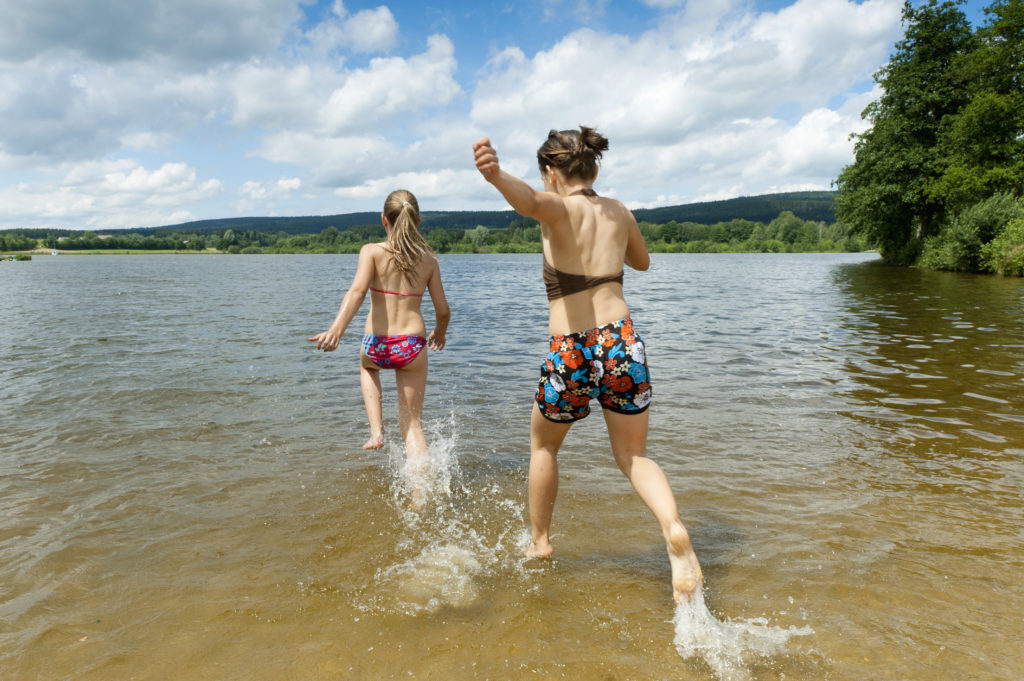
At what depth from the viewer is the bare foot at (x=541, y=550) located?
3.83 metres

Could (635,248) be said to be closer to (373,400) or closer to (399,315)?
(399,315)

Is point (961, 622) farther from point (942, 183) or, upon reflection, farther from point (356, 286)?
point (942, 183)

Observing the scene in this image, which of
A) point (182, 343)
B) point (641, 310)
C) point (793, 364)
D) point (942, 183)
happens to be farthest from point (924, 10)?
point (182, 343)

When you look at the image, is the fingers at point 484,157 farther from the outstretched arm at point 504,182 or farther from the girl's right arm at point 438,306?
the girl's right arm at point 438,306

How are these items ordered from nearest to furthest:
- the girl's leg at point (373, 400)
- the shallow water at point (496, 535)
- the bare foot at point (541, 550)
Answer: the shallow water at point (496, 535), the bare foot at point (541, 550), the girl's leg at point (373, 400)

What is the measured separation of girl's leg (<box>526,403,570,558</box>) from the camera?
3529 millimetres

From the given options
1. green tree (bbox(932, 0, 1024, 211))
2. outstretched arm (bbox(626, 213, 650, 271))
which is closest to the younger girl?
outstretched arm (bbox(626, 213, 650, 271))

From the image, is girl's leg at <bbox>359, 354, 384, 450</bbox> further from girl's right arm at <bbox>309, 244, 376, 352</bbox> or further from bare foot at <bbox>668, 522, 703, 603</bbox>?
bare foot at <bbox>668, 522, 703, 603</bbox>

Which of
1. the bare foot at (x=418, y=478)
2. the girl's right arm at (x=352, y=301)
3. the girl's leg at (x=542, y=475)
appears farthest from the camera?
the bare foot at (x=418, y=478)

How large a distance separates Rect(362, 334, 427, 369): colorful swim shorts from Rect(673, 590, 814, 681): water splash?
292 cm

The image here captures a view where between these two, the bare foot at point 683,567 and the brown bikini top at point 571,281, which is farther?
the brown bikini top at point 571,281

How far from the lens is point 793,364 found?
10.4 meters

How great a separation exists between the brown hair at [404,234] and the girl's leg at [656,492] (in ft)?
7.74

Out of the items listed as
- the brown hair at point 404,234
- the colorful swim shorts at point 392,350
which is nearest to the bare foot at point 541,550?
the colorful swim shorts at point 392,350
